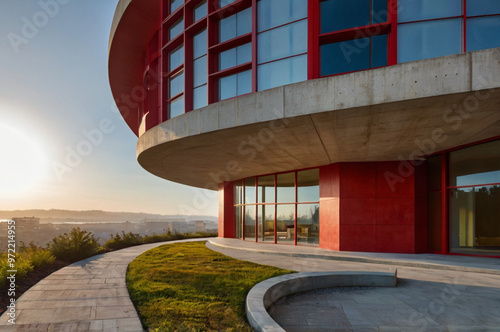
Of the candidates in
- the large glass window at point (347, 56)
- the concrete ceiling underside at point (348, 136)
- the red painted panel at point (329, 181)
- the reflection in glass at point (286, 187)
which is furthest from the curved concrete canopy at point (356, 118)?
the reflection in glass at point (286, 187)

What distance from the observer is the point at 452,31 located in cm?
1083

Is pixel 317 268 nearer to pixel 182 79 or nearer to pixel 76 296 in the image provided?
pixel 76 296

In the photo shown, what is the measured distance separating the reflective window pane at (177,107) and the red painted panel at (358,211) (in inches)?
377

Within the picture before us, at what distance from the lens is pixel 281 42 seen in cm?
1327

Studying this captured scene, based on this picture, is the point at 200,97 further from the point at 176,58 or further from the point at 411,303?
the point at 411,303

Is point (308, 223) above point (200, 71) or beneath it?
beneath

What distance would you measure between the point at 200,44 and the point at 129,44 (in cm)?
766

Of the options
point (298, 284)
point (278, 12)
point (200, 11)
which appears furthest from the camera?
point (200, 11)

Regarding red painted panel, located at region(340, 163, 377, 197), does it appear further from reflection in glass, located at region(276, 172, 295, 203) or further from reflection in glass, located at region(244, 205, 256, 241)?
reflection in glass, located at region(244, 205, 256, 241)

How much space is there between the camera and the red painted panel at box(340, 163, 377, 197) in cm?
1619

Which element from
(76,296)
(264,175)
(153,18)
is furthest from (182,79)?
(76,296)

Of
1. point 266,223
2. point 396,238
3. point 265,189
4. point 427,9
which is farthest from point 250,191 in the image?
point 427,9

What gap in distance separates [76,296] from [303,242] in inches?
520

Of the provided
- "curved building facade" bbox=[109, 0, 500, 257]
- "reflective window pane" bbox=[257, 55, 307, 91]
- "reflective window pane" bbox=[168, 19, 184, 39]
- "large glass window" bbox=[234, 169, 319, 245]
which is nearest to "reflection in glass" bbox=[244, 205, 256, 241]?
Result: "large glass window" bbox=[234, 169, 319, 245]
